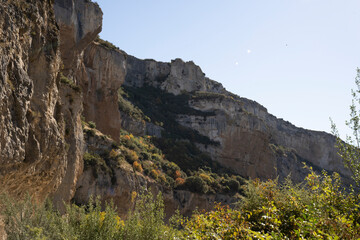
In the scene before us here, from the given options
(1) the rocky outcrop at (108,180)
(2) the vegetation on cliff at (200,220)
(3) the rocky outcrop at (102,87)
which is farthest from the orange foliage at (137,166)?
(2) the vegetation on cliff at (200,220)

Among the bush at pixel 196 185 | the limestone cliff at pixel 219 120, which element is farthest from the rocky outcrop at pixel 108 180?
the limestone cliff at pixel 219 120

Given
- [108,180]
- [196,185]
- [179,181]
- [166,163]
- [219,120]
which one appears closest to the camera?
[108,180]

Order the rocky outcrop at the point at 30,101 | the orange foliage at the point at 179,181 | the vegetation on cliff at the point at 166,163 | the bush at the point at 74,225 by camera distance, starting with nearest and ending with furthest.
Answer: the bush at the point at 74,225
the rocky outcrop at the point at 30,101
the vegetation on cliff at the point at 166,163
the orange foliage at the point at 179,181

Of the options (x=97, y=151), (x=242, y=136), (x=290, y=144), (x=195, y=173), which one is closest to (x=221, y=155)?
(x=242, y=136)

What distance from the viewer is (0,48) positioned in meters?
5.66

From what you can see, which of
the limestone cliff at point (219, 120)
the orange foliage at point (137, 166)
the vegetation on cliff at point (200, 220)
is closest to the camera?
the vegetation on cliff at point (200, 220)

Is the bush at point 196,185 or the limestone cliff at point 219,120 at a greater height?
the limestone cliff at point 219,120

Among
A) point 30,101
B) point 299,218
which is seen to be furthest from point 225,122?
point 299,218

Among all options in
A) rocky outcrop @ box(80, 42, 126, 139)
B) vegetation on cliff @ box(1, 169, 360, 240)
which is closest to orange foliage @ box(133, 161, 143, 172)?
rocky outcrop @ box(80, 42, 126, 139)

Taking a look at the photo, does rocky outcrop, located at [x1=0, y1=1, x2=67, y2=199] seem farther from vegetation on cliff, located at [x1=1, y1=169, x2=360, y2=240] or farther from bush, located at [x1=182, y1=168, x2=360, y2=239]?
bush, located at [x1=182, y1=168, x2=360, y2=239]

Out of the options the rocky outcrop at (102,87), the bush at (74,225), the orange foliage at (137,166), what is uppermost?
the rocky outcrop at (102,87)

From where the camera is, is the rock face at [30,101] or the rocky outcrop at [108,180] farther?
the rocky outcrop at [108,180]

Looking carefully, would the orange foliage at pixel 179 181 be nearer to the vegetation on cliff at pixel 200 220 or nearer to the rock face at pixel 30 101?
the rock face at pixel 30 101

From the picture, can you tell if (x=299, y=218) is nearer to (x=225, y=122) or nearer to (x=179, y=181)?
(x=179, y=181)
